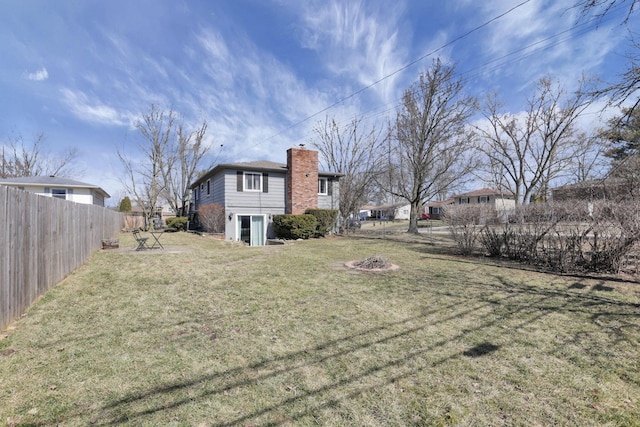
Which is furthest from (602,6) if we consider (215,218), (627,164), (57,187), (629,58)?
(57,187)

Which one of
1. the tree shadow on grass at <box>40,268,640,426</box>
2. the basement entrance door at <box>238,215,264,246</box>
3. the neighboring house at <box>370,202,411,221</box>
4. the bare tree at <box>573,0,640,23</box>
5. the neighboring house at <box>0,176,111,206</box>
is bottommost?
the tree shadow on grass at <box>40,268,640,426</box>

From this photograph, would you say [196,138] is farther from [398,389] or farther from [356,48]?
[398,389]

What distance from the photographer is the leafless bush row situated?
657cm

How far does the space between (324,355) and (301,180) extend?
14.3 m

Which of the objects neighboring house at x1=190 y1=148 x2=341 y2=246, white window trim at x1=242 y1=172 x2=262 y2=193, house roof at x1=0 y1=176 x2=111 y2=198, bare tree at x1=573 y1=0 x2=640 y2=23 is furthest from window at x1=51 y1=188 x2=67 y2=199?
bare tree at x1=573 y1=0 x2=640 y2=23

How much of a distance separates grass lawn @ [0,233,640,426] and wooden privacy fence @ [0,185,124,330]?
0.29 meters

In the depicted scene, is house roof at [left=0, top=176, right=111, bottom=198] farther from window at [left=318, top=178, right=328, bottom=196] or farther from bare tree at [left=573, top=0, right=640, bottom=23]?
bare tree at [left=573, top=0, right=640, bottom=23]

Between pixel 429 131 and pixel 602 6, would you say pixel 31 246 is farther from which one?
pixel 429 131

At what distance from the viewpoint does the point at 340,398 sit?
2488mm

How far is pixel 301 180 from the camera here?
17031mm

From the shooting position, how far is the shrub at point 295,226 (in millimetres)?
15445

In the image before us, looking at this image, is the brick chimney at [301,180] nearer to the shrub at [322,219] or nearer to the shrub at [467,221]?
the shrub at [322,219]

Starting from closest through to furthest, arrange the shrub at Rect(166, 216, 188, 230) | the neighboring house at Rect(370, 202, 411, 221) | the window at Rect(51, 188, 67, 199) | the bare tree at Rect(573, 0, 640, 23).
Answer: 1. the bare tree at Rect(573, 0, 640, 23)
2. the window at Rect(51, 188, 67, 199)
3. the shrub at Rect(166, 216, 188, 230)
4. the neighboring house at Rect(370, 202, 411, 221)

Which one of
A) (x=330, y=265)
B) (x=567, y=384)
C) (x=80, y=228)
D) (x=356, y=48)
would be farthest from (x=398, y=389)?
(x=356, y=48)
